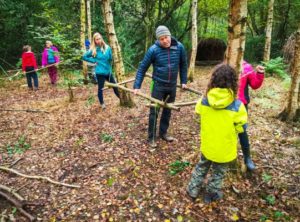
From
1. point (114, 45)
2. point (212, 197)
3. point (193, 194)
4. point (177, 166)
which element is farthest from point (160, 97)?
point (114, 45)

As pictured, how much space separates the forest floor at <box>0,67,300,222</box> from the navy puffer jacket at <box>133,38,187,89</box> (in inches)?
57.1

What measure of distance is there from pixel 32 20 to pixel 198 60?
11.6m

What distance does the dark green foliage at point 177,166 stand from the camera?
449cm

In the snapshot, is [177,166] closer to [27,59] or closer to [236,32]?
[236,32]

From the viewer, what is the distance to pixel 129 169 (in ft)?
15.1

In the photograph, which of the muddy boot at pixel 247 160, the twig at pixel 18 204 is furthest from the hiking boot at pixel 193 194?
the twig at pixel 18 204

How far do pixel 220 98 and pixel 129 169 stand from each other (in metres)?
2.19

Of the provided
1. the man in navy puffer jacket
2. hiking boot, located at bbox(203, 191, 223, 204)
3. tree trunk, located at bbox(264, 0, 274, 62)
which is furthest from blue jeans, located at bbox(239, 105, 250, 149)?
tree trunk, located at bbox(264, 0, 274, 62)

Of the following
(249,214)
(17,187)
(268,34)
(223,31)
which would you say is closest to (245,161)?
(249,214)

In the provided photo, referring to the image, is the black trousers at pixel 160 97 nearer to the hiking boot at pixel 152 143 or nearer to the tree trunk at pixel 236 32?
the hiking boot at pixel 152 143

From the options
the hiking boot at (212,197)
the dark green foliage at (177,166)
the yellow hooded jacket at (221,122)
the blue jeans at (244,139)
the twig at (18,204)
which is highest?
the yellow hooded jacket at (221,122)

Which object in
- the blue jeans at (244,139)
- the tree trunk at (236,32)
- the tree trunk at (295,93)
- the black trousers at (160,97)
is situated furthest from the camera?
the tree trunk at (295,93)

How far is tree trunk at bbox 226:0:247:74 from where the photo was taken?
3.55 metres

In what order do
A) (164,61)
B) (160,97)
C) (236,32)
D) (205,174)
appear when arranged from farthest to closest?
(160,97), (164,61), (205,174), (236,32)
